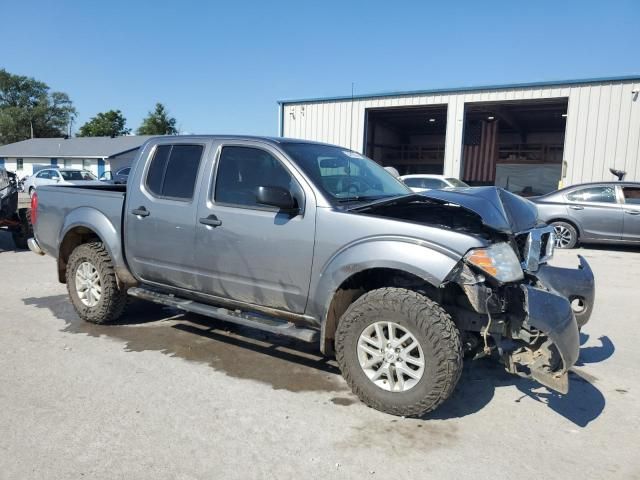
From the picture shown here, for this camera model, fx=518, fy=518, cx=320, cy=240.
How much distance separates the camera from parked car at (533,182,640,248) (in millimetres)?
10828

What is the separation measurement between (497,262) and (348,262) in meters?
0.97

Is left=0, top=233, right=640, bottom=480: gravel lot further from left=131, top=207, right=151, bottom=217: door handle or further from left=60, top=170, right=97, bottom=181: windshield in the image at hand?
left=60, top=170, right=97, bottom=181: windshield

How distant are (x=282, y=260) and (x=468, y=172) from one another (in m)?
29.2

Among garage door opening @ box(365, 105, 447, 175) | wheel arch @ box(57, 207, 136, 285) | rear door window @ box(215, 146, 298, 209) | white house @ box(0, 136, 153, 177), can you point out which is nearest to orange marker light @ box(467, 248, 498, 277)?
rear door window @ box(215, 146, 298, 209)

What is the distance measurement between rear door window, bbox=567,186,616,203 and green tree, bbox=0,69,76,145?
73.6 metres

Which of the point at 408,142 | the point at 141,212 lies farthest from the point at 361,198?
the point at 408,142

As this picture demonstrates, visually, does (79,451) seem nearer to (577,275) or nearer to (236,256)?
(236,256)

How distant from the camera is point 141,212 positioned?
15.8ft

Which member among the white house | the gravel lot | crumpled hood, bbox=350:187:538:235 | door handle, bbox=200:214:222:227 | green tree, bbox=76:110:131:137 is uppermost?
green tree, bbox=76:110:131:137

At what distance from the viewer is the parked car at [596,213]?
1083 centimetres

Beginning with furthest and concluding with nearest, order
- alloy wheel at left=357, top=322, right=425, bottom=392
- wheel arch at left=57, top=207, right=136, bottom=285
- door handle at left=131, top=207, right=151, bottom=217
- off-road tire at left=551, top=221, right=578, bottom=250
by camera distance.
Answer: off-road tire at left=551, top=221, right=578, bottom=250 < wheel arch at left=57, top=207, right=136, bottom=285 < door handle at left=131, top=207, right=151, bottom=217 < alloy wheel at left=357, top=322, right=425, bottom=392

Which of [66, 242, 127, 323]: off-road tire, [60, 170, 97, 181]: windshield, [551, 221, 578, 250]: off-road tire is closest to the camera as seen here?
[66, 242, 127, 323]: off-road tire

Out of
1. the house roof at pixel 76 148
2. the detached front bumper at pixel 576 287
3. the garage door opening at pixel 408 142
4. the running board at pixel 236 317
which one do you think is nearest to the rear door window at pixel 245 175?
the running board at pixel 236 317

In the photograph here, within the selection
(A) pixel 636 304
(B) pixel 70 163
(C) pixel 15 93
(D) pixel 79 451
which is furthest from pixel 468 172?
(C) pixel 15 93
